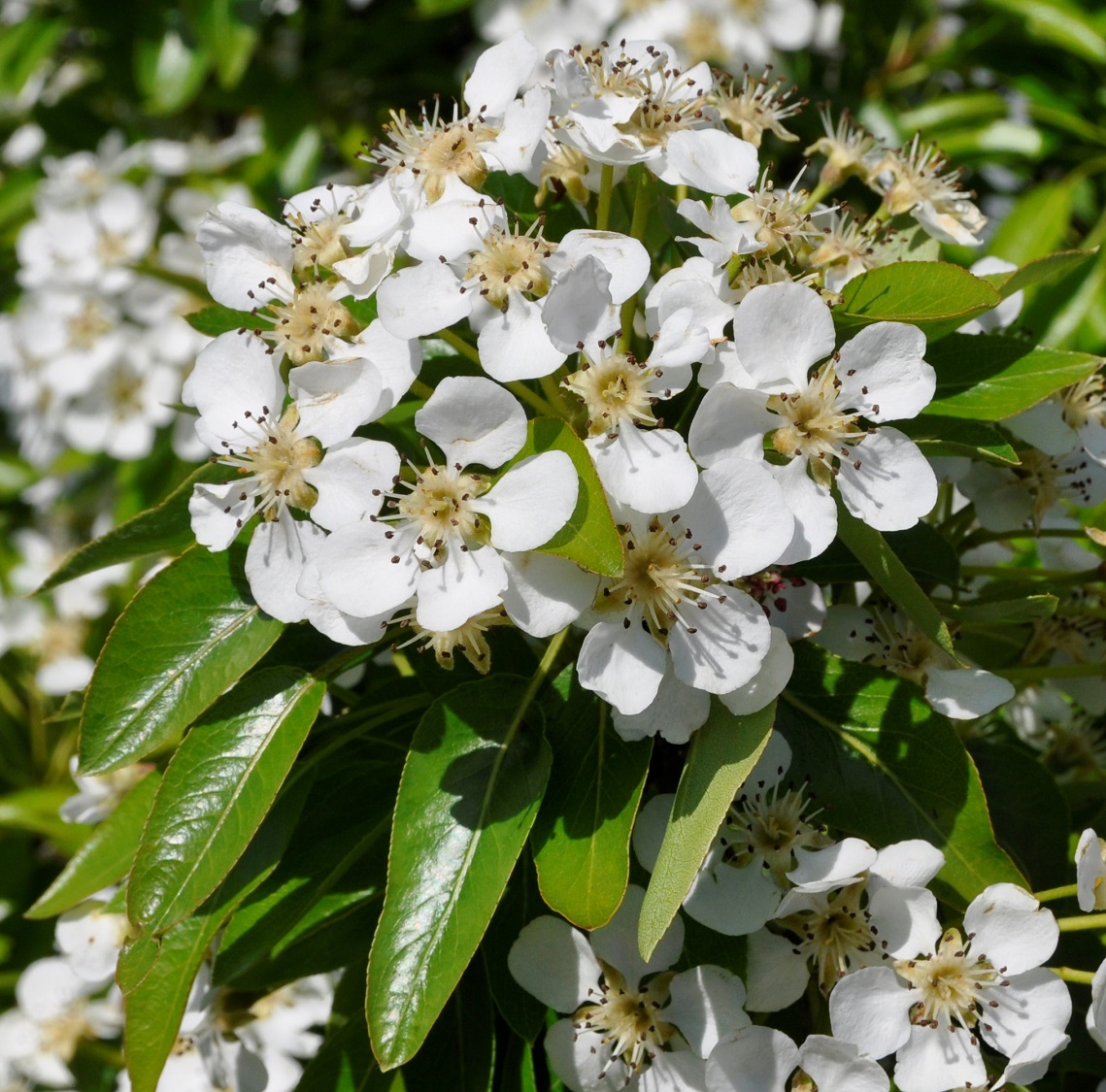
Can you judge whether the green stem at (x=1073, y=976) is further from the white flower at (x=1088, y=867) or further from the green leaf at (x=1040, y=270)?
the green leaf at (x=1040, y=270)

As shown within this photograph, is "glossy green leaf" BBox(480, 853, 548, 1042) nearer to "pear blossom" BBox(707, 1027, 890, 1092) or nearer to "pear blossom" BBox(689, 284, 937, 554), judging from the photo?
"pear blossom" BBox(707, 1027, 890, 1092)

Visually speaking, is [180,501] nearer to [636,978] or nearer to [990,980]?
[636,978]

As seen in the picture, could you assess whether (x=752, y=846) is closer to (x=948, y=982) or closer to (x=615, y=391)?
(x=948, y=982)

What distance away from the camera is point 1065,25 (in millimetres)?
2492

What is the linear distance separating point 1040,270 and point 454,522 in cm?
70

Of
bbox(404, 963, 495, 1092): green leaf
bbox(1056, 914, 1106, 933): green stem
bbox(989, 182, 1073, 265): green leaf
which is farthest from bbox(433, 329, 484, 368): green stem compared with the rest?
bbox(989, 182, 1073, 265): green leaf

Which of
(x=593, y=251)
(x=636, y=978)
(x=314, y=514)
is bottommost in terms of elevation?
(x=636, y=978)

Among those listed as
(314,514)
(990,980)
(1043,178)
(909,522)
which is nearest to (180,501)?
(314,514)

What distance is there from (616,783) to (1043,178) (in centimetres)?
252

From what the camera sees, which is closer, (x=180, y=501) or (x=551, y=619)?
(x=551, y=619)

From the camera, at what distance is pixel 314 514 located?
44.2 inches

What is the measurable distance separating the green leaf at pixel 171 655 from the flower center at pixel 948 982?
74 centimetres

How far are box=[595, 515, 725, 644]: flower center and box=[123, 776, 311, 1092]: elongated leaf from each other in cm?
44

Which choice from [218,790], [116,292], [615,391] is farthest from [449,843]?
[116,292]
